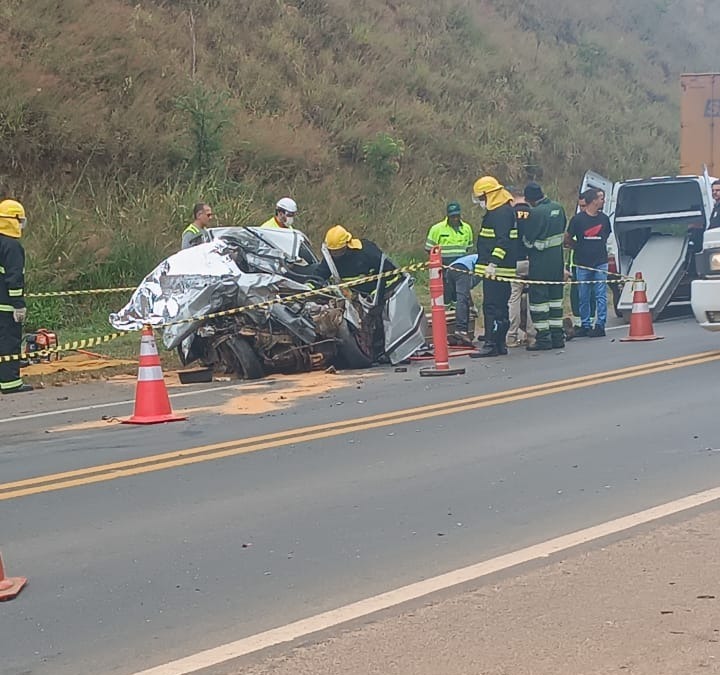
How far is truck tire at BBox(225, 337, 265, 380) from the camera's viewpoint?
12164 millimetres

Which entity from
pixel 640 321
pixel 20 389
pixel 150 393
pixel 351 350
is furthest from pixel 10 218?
pixel 640 321

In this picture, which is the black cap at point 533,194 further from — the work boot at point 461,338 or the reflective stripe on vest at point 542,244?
the work boot at point 461,338

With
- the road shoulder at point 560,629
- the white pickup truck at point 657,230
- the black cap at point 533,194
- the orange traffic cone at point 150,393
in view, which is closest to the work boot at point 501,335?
the black cap at point 533,194

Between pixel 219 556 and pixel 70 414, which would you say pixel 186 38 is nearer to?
pixel 70 414

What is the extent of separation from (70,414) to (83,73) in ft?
37.8

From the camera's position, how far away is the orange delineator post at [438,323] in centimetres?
1185

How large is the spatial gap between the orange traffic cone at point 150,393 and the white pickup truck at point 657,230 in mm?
8311

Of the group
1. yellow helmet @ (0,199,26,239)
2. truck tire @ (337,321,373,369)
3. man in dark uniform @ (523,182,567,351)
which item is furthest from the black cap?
yellow helmet @ (0,199,26,239)

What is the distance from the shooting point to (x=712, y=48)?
4975 cm

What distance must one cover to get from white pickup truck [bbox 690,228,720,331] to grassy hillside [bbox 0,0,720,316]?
27.6 feet

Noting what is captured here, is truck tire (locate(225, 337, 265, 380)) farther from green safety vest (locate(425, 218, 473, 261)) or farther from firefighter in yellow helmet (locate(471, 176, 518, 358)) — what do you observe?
green safety vest (locate(425, 218, 473, 261))

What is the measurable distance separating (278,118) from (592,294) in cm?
1023

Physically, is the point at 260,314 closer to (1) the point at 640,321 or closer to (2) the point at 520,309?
(2) the point at 520,309

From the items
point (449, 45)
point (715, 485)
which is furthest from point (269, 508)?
point (449, 45)
